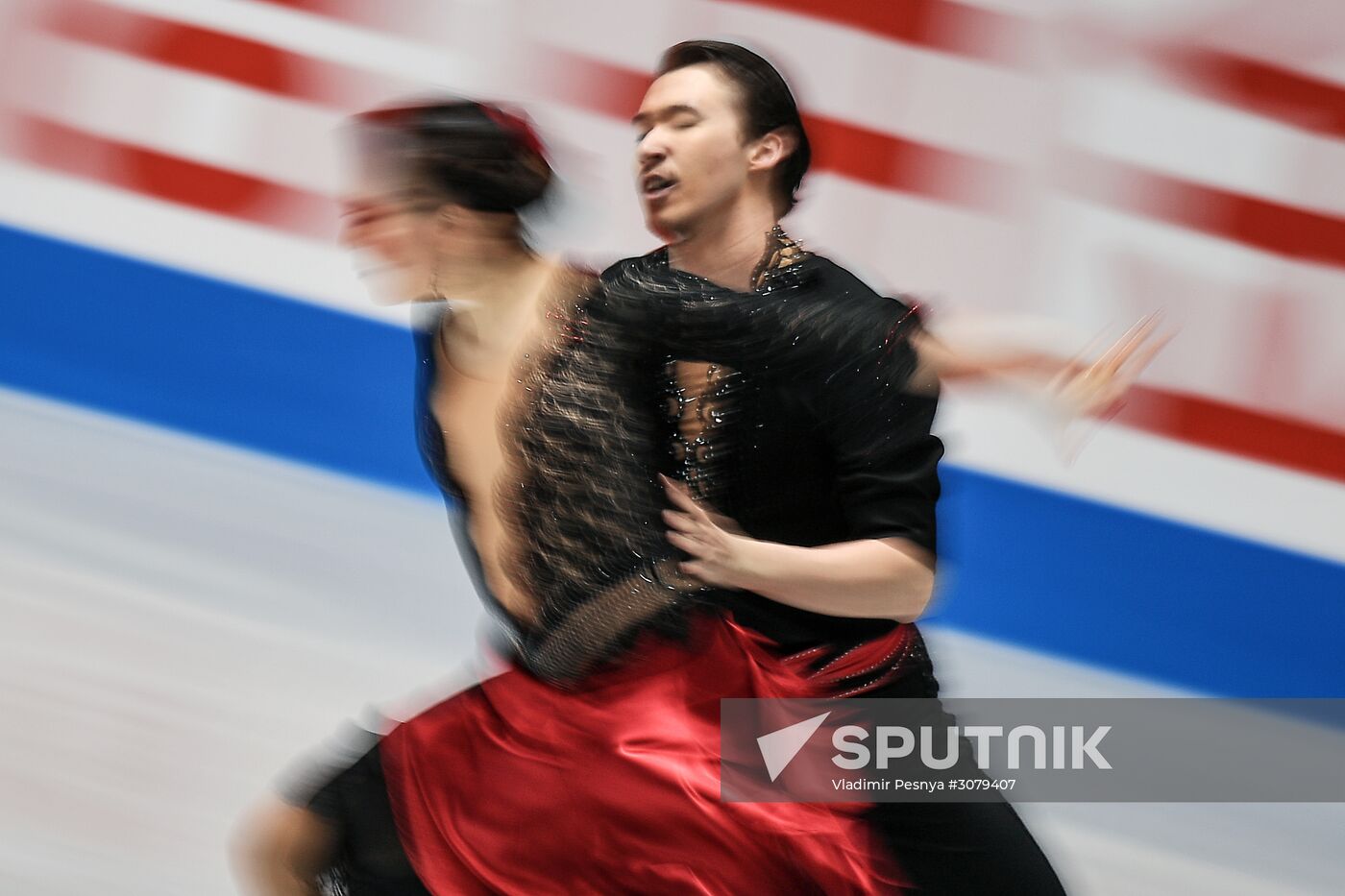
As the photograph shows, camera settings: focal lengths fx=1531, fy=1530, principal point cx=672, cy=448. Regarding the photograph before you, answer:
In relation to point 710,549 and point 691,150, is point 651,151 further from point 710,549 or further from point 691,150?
point 710,549

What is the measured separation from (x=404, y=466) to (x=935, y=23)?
1.76m

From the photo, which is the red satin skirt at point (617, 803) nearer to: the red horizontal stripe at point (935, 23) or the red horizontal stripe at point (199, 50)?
the red horizontal stripe at point (935, 23)

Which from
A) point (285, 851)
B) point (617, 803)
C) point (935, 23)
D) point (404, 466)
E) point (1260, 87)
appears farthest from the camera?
point (404, 466)

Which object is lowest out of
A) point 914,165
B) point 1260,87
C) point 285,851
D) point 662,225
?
point 285,851

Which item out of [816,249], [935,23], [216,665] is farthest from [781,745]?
[935,23]

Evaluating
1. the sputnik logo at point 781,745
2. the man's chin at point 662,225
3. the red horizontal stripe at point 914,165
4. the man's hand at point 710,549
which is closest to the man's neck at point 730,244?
the man's chin at point 662,225

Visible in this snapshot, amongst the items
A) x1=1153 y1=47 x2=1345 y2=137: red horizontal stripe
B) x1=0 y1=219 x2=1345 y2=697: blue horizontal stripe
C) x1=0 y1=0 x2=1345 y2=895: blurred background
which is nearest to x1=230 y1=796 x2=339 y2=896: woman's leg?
x1=0 y1=0 x2=1345 y2=895: blurred background

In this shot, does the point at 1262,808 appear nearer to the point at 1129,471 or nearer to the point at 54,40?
the point at 1129,471

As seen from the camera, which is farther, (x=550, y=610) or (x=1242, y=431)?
(x=1242, y=431)

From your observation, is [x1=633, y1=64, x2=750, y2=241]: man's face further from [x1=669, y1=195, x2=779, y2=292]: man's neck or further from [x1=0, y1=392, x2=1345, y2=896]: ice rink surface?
[x1=0, y1=392, x2=1345, y2=896]: ice rink surface

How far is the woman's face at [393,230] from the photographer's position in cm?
133

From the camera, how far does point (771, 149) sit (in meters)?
1.64

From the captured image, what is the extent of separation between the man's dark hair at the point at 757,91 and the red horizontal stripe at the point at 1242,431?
7.31 ft

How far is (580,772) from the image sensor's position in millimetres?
1336
